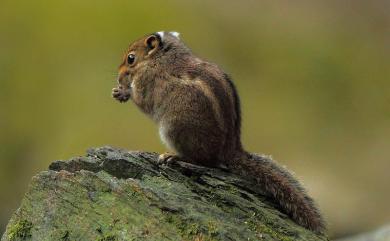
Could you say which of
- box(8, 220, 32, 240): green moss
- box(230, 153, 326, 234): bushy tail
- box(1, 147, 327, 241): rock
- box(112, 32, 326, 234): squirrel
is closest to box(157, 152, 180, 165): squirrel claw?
box(112, 32, 326, 234): squirrel

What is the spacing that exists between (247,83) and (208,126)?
16312mm

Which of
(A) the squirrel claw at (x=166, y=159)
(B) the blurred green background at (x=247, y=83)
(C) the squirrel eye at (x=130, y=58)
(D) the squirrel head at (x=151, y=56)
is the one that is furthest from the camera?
(B) the blurred green background at (x=247, y=83)

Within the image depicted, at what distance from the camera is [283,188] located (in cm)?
902

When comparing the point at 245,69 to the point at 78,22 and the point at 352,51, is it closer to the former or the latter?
the point at 352,51

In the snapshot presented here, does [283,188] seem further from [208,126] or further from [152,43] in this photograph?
[152,43]

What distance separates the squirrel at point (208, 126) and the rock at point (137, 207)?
209 mm

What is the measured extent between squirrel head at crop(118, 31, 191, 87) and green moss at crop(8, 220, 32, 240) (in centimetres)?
276

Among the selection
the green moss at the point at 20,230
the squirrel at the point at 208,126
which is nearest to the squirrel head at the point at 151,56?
the squirrel at the point at 208,126

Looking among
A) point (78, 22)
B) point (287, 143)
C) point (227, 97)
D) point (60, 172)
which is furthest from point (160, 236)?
point (78, 22)

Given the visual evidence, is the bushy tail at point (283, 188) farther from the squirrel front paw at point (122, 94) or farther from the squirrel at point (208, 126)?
the squirrel front paw at point (122, 94)

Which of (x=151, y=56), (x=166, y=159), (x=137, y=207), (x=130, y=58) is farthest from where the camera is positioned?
(x=130, y=58)

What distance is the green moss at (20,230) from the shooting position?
8.23 m

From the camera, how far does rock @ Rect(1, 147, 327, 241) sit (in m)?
7.90

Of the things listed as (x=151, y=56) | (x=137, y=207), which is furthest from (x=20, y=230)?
(x=151, y=56)
